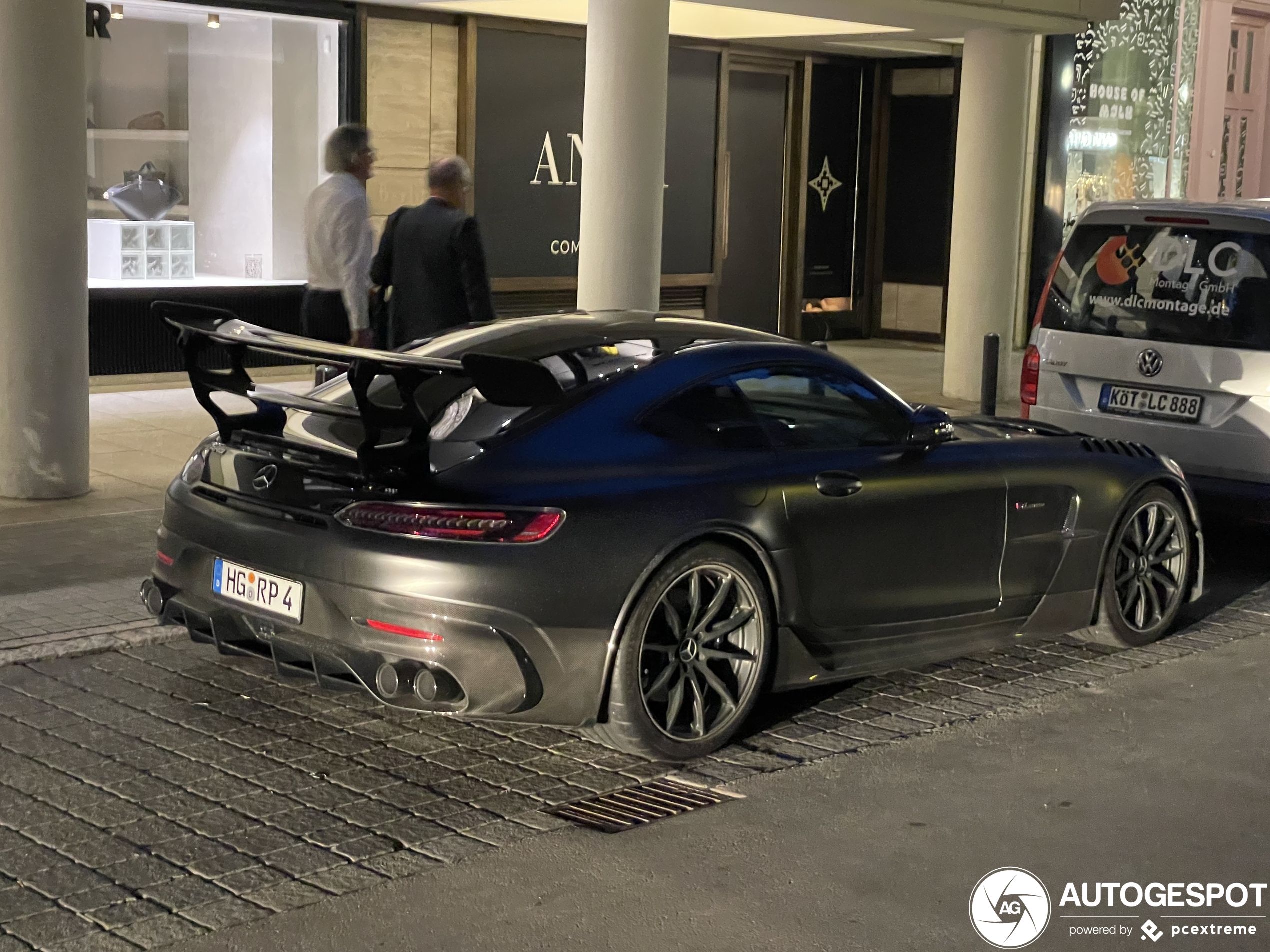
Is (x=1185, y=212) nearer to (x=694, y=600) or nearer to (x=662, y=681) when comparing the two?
(x=694, y=600)

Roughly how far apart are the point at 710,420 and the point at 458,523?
3.60 ft

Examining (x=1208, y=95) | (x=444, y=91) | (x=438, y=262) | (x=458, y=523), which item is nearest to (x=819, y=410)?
(x=458, y=523)

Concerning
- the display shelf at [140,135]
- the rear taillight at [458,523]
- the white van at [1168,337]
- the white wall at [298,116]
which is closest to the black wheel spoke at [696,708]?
the rear taillight at [458,523]

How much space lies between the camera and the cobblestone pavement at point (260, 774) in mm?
4578

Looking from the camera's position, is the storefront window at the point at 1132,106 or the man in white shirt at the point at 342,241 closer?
the man in white shirt at the point at 342,241

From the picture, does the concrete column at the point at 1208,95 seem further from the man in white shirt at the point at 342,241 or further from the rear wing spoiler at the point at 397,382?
the rear wing spoiler at the point at 397,382

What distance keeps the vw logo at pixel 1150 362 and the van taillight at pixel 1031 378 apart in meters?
0.63

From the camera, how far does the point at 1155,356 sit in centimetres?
916

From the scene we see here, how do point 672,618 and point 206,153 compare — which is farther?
point 206,153

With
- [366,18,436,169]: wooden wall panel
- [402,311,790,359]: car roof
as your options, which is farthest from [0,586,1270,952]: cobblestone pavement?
[366,18,436,169]: wooden wall panel

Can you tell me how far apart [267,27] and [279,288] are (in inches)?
88.8

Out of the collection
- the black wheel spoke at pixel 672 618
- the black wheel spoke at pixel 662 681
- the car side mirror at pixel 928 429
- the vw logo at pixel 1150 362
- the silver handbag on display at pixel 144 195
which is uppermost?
the silver handbag on display at pixel 144 195

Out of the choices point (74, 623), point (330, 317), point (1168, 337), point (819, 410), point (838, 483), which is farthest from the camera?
point (330, 317)

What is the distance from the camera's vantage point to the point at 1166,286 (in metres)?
9.20
